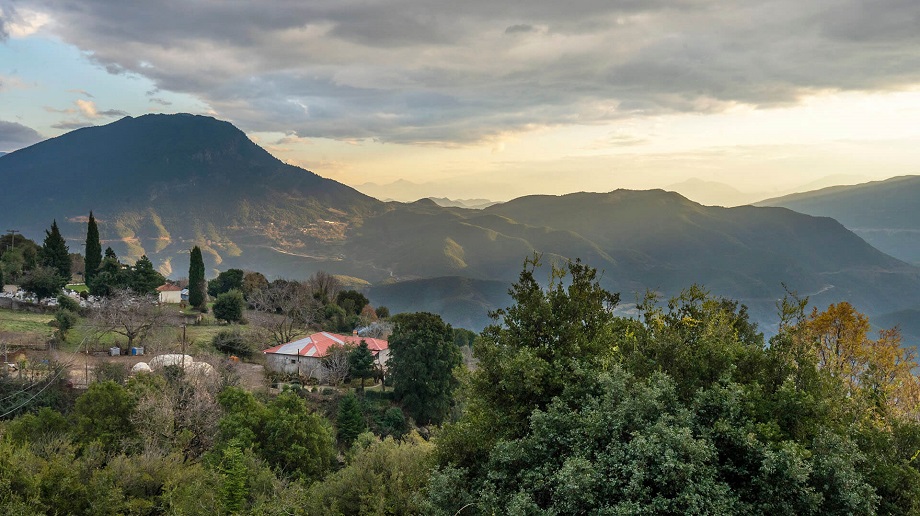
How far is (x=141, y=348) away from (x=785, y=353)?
38.3 m

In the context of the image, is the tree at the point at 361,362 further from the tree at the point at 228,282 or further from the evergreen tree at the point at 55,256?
the evergreen tree at the point at 55,256

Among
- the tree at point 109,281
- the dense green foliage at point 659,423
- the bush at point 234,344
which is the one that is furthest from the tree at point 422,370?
the dense green foliage at point 659,423

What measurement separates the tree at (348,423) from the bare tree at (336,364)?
7.90 metres

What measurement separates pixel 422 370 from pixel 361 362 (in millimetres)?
4286

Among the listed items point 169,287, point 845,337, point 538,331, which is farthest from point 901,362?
point 169,287

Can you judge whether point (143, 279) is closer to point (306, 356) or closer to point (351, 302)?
point (306, 356)

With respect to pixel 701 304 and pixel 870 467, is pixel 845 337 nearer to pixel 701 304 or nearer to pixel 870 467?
pixel 701 304

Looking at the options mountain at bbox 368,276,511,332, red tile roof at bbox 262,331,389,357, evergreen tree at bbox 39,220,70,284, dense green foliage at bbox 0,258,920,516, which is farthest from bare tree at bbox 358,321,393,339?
mountain at bbox 368,276,511,332

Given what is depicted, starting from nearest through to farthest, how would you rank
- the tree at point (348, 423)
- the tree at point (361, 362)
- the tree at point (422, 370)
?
1. the tree at point (348, 423)
2. the tree at point (422, 370)
3. the tree at point (361, 362)

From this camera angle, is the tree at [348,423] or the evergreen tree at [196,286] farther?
the evergreen tree at [196,286]

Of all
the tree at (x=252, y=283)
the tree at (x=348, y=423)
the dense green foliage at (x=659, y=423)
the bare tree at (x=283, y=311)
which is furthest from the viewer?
the tree at (x=252, y=283)

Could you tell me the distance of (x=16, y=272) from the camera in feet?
171

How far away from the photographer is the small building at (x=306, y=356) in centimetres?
4156

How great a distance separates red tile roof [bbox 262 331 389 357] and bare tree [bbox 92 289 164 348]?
25.8ft
